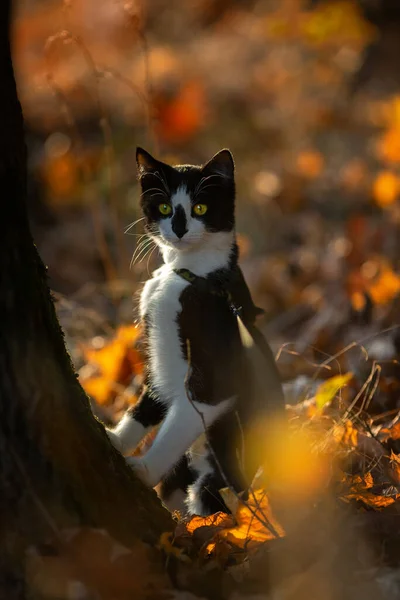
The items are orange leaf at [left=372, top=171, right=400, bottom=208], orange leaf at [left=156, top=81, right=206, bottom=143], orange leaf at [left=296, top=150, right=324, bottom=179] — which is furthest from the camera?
orange leaf at [left=156, top=81, right=206, bottom=143]

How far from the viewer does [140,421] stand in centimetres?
213

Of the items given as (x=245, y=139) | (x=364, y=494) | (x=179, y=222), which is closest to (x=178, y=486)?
(x=364, y=494)

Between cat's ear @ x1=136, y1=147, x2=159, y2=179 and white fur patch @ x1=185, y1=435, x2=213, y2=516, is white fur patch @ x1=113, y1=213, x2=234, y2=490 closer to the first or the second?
white fur patch @ x1=185, y1=435, x2=213, y2=516

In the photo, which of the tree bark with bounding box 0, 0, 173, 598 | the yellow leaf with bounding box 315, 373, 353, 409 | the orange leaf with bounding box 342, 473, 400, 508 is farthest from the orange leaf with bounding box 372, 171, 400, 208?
the tree bark with bounding box 0, 0, 173, 598

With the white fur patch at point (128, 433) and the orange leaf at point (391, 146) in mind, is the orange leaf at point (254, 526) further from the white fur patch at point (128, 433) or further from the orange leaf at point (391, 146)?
the orange leaf at point (391, 146)

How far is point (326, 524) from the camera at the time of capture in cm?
159

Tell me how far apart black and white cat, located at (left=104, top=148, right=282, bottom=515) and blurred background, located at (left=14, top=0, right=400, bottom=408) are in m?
1.01

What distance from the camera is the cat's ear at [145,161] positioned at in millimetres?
2119

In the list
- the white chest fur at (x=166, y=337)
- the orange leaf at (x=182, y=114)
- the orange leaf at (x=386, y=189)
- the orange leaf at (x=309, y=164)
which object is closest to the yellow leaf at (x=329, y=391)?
the white chest fur at (x=166, y=337)

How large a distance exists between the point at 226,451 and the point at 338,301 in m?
1.90

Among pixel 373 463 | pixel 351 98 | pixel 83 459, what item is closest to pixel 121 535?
pixel 83 459

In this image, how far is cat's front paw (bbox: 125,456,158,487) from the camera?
6.09 feet

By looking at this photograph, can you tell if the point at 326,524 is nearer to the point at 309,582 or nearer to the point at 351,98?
the point at 309,582

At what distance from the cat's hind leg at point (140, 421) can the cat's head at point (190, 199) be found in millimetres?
435
